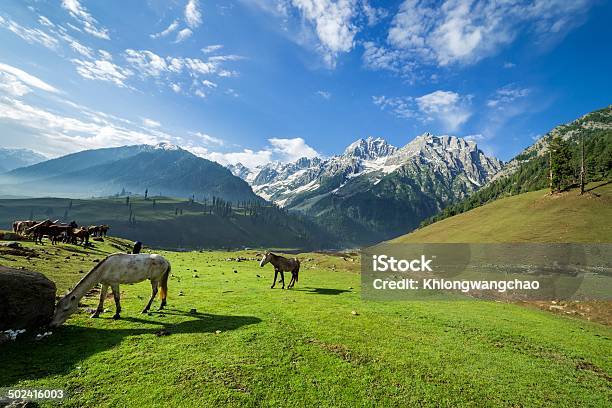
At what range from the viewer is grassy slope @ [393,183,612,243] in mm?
73000

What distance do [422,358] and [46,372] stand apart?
1388cm

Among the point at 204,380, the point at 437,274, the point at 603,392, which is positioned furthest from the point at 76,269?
the point at 437,274

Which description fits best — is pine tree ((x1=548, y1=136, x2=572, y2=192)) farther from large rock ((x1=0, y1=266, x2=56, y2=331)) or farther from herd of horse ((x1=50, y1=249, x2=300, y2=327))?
large rock ((x1=0, y1=266, x2=56, y2=331))

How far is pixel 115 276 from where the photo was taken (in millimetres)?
15664

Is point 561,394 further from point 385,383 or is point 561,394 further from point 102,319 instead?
point 102,319

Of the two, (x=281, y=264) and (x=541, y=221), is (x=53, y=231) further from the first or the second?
(x=541, y=221)

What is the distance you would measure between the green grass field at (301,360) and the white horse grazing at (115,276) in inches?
29.1

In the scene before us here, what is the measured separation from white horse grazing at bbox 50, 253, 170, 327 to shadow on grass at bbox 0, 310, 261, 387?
82 centimetres

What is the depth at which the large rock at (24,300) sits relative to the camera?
36.8ft

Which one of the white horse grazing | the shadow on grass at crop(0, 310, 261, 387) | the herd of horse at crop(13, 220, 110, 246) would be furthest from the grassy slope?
the herd of horse at crop(13, 220, 110, 246)

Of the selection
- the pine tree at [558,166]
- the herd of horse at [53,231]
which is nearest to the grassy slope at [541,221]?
the pine tree at [558,166]

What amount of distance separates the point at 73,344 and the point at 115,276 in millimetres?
4661

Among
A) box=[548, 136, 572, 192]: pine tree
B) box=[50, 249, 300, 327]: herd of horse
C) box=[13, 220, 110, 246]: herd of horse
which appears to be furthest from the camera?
box=[548, 136, 572, 192]: pine tree

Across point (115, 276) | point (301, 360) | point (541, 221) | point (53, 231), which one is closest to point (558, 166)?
point (541, 221)
